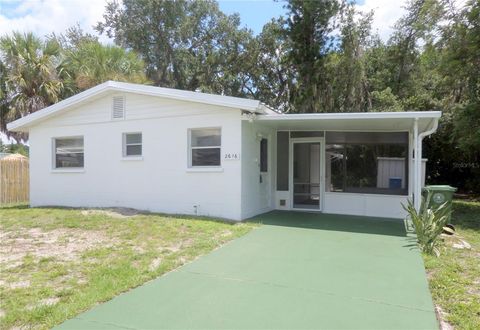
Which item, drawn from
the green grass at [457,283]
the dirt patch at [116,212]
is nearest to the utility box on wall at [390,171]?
the green grass at [457,283]

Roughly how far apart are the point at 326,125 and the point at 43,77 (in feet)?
39.5

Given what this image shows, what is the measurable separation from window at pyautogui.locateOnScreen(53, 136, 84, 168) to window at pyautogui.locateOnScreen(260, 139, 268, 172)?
5.80 meters

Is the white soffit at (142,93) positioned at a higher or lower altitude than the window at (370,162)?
higher

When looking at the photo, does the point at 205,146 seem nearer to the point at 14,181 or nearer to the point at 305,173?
the point at 305,173

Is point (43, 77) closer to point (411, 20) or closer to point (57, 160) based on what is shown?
point (57, 160)

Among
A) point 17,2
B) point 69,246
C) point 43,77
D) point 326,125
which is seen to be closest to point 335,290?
point 69,246

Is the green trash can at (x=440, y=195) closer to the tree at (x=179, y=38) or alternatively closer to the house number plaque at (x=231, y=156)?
the house number plaque at (x=231, y=156)

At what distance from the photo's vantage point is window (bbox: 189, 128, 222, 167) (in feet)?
31.8

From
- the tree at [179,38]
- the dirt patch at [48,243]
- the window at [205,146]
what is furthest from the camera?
the tree at [179,38]

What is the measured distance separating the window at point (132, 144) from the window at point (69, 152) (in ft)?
6.01

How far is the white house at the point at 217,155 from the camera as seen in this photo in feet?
30.9

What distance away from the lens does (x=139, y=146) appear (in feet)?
35.7

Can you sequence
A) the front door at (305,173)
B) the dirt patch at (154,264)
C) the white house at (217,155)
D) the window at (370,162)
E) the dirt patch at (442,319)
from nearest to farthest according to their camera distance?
the dirt patch at (442,319), the dirt patch at (154,264), the white house at (217,155), the window at (370,162), the front door at (305,173)

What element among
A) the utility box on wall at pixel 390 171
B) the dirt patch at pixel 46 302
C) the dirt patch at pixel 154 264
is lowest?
the dirt patch at pixel 46 302
